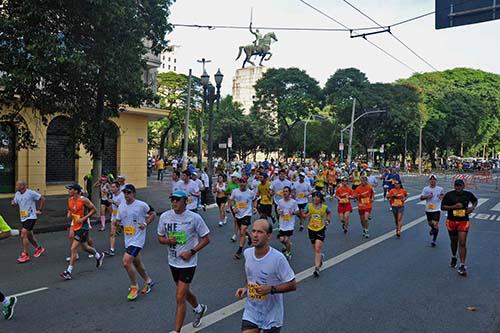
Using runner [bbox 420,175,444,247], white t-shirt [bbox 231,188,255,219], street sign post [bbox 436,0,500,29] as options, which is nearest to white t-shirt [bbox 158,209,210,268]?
white t-shirt [bbox 231,188,255,219]

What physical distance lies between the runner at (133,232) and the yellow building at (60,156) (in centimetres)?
917

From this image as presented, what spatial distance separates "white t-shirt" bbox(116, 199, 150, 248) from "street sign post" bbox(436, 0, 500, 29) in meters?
6.62

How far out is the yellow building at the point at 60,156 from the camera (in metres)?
20.4

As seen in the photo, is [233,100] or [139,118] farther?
[233,100]

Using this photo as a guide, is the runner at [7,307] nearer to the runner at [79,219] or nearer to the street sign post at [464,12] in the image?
the runner at [79,219]

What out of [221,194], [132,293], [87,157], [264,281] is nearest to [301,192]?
[221,194]

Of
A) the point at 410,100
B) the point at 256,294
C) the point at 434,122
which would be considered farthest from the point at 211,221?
the point at 434,122

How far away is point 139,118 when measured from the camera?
26312mm

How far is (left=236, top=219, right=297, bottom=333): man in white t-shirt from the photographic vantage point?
3.98m

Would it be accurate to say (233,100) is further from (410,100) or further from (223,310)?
(223,310)

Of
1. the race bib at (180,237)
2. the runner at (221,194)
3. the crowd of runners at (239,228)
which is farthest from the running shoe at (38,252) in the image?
the runner at (221,194)

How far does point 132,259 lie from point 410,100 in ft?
161

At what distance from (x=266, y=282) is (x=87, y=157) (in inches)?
827

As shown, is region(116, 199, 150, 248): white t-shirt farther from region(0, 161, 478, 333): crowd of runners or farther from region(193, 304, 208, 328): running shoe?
region(193, 304, 208, 328): running shoe
